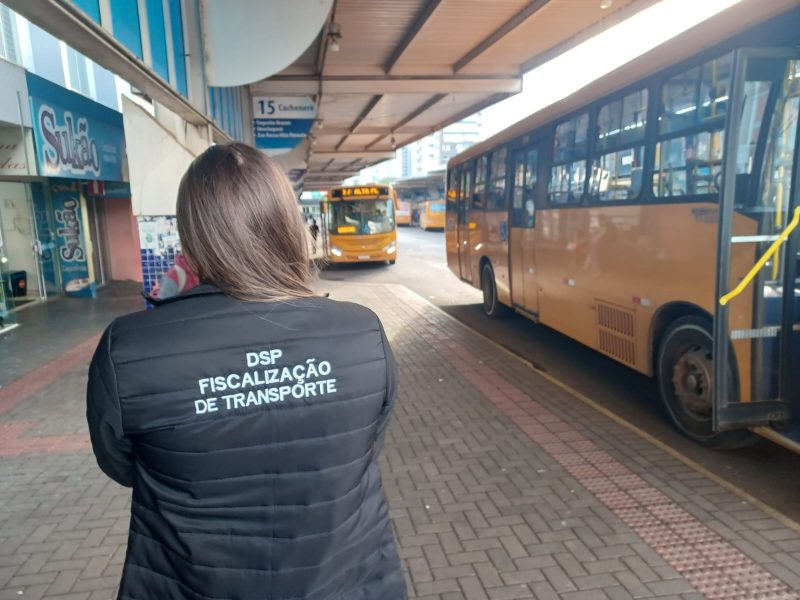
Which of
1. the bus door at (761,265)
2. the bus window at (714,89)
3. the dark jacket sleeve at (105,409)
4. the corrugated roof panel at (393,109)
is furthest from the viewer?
the corrugated roof panel at (393,109)

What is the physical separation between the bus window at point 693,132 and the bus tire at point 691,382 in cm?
115

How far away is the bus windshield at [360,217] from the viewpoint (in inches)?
834

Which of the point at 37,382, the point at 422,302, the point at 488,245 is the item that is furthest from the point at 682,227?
the point at 422,302

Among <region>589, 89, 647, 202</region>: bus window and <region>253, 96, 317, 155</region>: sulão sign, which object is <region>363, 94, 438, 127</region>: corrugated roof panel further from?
<region>589, 89, 647, 202</region>: bus window

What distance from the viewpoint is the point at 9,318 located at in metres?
10.7

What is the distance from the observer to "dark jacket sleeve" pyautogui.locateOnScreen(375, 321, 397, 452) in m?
1.54

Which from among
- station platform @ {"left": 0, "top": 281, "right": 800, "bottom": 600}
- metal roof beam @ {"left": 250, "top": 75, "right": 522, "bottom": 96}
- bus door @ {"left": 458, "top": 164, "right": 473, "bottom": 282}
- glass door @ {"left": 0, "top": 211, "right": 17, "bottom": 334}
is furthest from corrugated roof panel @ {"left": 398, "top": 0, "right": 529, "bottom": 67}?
glass door @ {"left": 0, "top": 211, "right": 17, "bottom": 334}

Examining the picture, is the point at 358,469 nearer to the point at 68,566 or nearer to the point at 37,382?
the point at 68,566

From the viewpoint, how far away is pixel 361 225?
21.2m

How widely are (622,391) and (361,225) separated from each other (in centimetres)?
1553

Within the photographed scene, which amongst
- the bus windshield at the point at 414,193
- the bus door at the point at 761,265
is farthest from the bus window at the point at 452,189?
the bus windshield at the point at 414,193

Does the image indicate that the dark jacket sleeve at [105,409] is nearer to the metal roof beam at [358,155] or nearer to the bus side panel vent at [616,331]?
the bus side panel vent at [616,331]

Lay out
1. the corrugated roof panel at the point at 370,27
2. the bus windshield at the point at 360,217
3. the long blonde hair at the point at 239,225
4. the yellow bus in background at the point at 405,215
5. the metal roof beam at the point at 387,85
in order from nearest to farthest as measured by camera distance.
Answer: the long blonde hair at the point at 239,225 < the corrugated roof panel at the point at 370,27 < the metal roof beam at the point at 387,85 < the bus windshield at the point at 360,217 < the yellow bus in background at the point at 405,215

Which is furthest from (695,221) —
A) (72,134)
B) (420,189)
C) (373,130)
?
(420,189)
